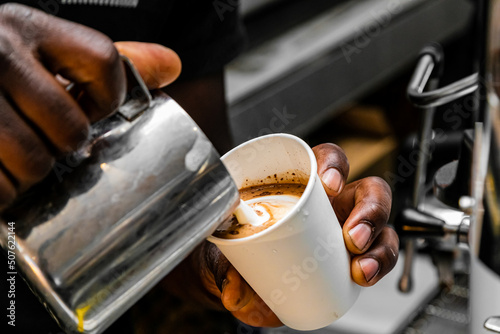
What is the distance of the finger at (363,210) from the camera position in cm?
63

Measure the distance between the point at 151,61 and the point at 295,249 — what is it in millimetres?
231

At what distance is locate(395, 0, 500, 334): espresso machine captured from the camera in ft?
2.07

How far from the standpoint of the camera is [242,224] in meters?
0.60

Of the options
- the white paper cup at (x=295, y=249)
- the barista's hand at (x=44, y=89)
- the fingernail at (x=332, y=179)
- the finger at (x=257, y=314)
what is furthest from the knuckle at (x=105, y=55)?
the finger at (x=257, y=314)

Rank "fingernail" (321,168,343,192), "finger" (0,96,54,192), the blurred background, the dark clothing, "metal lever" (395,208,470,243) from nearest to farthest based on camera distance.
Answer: "finger" (0,96,54,192) → "fingernail" (321,168,343,192) → "metal lever" (395,208,470,243) → the dark clothing → the blurred background

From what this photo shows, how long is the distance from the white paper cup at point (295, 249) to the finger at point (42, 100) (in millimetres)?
190

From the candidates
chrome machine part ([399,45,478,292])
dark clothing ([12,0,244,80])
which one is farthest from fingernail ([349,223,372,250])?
dark clothing ([12,0,244,80])

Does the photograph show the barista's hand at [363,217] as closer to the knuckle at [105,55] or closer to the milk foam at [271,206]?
the milk foam at [271,206]

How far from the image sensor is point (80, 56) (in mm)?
451

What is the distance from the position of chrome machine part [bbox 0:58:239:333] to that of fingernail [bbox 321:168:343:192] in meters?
0.16

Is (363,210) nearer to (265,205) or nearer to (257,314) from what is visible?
(265,205)

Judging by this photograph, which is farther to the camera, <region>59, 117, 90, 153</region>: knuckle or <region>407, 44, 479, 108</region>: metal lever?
<region>407, 44, 479, 108</region>: metal lever

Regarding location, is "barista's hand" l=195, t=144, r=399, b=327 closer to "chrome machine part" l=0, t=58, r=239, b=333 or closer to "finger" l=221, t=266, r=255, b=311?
"finger" l=221, t=266, r=255, b=311

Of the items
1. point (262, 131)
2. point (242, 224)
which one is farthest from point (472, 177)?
point (262, 131)
